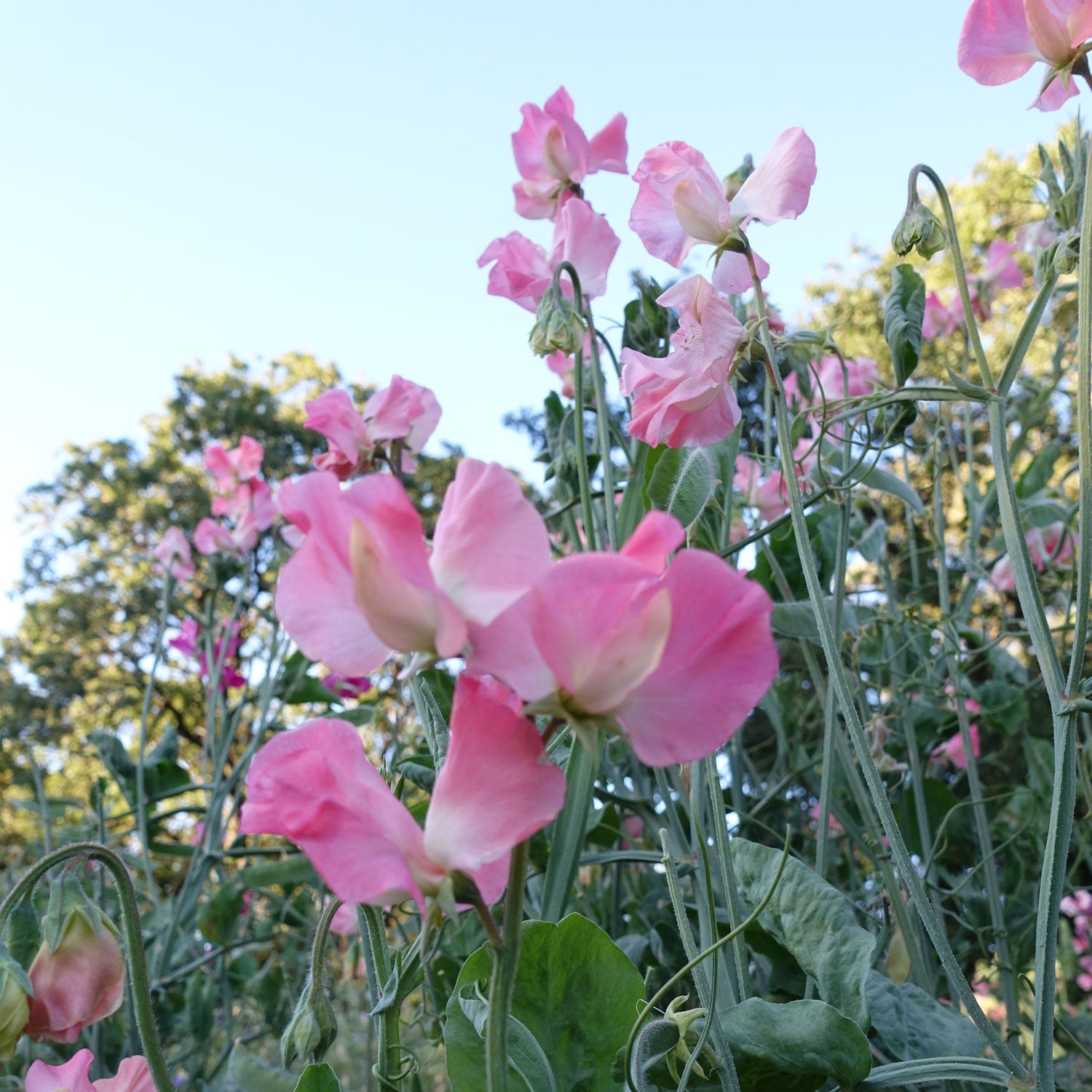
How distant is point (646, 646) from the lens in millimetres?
292

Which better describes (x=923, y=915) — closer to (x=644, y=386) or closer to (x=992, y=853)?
(x=644, y=386)

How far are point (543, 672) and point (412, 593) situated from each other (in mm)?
51

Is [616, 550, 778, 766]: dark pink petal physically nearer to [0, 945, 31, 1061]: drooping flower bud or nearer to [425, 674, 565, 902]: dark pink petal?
[425, 674, 565, 902]: dark pink petal

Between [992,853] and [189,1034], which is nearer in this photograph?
[992,853]

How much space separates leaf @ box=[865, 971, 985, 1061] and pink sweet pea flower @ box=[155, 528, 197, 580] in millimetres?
1869

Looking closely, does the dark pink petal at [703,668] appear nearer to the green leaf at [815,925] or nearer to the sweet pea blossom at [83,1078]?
the green leaf at [815,925]

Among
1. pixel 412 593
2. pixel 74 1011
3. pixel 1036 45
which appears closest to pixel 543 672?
pixel 412 593

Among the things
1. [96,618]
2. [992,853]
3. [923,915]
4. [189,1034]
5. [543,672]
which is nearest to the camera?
[543,672]

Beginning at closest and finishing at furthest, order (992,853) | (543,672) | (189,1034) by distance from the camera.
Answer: (543,672) → (992,853) → (189,1034)

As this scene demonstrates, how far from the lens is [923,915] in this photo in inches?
18.8

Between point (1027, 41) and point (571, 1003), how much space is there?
0.70m

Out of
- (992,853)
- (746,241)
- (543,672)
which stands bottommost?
(992,853)

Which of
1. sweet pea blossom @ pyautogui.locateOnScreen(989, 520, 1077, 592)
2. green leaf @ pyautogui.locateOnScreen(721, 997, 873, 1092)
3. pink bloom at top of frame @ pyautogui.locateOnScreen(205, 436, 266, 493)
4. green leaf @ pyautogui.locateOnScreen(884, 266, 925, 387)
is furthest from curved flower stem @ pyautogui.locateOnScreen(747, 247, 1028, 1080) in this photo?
pink bloom at top of frame @ pyautogui.locateOnScreen(205, 436, 266, 493)

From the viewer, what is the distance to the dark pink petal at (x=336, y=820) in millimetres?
299
